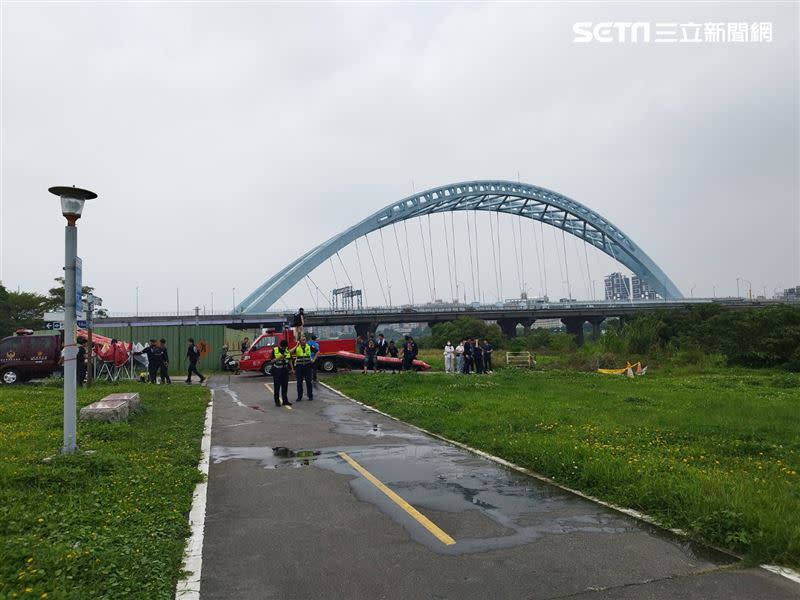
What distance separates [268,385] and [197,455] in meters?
12.4

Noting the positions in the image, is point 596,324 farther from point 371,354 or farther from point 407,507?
point 407,507

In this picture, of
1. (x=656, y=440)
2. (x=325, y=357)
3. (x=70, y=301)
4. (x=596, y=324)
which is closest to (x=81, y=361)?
(x=325, y=357)

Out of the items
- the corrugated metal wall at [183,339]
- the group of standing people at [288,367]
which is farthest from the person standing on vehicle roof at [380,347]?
the corrugated metal wall at [183,339]

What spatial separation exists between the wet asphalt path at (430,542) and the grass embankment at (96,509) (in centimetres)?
43

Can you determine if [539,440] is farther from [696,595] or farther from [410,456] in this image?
[696,595]

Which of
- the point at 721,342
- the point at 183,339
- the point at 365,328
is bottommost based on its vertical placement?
the point at 721,342

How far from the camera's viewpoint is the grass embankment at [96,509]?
432 cm

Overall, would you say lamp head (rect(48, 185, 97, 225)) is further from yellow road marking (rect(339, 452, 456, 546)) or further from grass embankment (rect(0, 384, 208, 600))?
yellow road marking (rect(339, 452, 456, 546))

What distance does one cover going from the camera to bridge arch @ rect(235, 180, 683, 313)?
85.4m

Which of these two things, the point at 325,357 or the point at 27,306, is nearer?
the point at 325,357

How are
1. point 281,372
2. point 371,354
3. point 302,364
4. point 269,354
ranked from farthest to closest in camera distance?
point 269,354, point 371,354, point 302,364, point 281,372

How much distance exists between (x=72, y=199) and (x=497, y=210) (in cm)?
9519

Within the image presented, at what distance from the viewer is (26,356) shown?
69.9ft

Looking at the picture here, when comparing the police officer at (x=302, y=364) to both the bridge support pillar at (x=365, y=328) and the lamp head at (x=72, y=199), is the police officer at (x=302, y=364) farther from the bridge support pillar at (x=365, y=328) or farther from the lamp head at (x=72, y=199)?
the bridge support pillar at (x=365, y=328)
